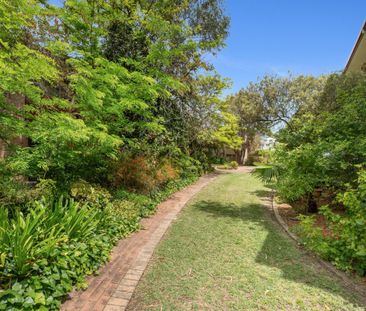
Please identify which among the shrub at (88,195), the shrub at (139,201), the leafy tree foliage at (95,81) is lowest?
the shrub at (139,201)

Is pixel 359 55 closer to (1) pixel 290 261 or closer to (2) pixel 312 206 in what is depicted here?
(2) pixel 312 206

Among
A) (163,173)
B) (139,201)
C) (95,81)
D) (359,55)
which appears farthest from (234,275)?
(359,55)

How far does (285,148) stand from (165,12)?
24.6 feet

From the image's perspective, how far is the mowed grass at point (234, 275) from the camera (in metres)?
3.26

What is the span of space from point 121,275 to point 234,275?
72.6 inches

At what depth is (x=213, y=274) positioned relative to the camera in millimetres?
3945

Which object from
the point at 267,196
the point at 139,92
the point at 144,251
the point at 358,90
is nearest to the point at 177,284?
the point at 144,251

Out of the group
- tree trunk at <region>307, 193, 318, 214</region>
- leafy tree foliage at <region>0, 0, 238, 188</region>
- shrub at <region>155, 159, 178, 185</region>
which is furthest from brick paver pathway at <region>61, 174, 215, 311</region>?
tree trunk at <region>307, 193, 318, 214</region>

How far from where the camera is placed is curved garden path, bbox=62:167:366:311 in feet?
10.7

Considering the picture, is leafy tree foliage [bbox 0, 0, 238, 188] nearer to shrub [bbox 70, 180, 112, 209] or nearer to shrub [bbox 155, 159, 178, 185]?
shrub [bbox 155, 159, 178, 185]

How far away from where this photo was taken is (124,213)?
599cm

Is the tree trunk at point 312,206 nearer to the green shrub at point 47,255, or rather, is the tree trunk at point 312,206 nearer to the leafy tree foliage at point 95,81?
the leafy tree foliage at point 95,81

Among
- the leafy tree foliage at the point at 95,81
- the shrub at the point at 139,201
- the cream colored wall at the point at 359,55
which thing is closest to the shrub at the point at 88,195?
the leafy tree foliage at the point at 95,81

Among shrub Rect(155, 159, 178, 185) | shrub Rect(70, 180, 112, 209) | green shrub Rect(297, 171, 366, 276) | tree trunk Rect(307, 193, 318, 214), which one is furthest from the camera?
shrub Rect(155, 159, 178, 185)
